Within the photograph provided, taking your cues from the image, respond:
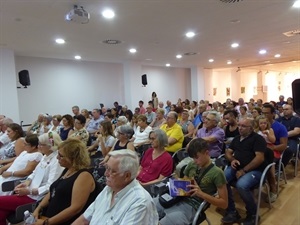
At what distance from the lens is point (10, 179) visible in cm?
259

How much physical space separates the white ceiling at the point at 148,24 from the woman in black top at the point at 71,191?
2450 mm

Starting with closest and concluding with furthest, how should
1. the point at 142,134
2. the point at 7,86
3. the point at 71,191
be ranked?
1. the point at 71,191
2. the point at 142,134
3. the point at 7,86

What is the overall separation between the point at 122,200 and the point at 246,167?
1.68m

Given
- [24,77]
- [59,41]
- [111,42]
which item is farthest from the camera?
[24,77]

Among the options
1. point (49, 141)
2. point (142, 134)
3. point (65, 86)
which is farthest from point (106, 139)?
point (65, 86)

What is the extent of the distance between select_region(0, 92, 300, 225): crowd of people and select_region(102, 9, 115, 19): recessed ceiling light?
72.6 inches

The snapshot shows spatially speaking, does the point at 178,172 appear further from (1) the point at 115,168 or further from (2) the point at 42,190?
(2) the point at 42,190

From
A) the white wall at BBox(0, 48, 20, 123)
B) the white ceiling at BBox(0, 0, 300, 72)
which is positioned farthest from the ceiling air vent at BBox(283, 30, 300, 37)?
the white wall at BBox(0, 48, 20, 123)

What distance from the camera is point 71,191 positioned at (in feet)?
5.64

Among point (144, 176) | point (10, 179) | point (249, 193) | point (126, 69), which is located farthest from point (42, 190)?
point (126, 69)

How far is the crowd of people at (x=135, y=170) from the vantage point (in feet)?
4.66

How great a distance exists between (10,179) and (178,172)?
1888 mm

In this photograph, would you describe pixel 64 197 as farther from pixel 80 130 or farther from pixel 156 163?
pixel 80 130

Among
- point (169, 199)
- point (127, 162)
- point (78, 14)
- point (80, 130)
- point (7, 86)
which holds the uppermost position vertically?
point (78, 14)
